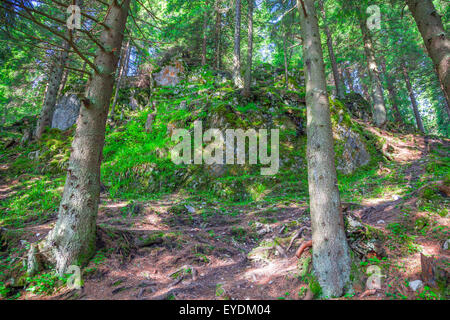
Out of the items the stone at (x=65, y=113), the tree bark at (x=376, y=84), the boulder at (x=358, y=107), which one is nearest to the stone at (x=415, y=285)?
the tree bark at (x=376, y=84)

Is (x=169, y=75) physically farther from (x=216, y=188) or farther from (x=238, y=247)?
(x=238, y=247)

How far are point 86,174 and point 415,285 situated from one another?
4.39 meters

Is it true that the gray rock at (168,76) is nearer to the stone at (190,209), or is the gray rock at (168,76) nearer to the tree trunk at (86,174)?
the stone at (190,209)

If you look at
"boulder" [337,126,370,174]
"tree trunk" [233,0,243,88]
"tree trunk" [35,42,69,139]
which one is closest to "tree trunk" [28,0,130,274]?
"boulder" [337,126,370,174]

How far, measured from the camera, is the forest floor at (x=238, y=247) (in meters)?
2.68

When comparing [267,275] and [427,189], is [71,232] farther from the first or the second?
[427,189]

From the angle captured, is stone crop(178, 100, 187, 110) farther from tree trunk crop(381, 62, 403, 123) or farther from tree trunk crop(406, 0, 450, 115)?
tree trunk crop(381, 62, 403, 123)

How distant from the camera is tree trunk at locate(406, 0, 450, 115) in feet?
11.8

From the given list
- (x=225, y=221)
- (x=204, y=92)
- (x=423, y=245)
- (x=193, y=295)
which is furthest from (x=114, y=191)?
(x=423, y=245)

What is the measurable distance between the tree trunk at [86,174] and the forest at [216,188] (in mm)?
21

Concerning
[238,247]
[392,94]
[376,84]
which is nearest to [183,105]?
[238,247]

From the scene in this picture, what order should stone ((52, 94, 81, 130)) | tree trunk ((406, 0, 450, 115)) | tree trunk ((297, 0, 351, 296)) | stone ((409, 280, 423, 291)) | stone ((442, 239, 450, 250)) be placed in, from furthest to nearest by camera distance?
stone ((52, 94, 81, 130)) → tree trunk ((406, 0, 450, 115)) → stone ((442, 239, 450, 250)) → tree trunk ((297, 0, 351, 296)) → stone ((409, 280, 423, 291))

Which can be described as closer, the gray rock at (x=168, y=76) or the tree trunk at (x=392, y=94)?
the gray rock at (x=168, y=76)

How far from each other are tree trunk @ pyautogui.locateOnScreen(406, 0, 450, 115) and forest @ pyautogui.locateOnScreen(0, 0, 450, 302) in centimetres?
2
